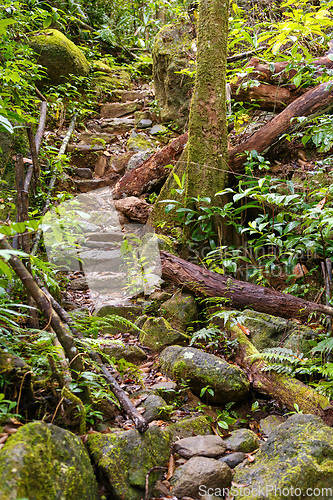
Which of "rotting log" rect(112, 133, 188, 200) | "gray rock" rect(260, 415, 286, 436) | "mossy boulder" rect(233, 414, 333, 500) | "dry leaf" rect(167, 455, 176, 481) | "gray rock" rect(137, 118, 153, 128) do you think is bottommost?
"gray rock" rect(260, 415, 286, 436)

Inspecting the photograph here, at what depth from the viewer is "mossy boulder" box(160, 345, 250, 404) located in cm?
273

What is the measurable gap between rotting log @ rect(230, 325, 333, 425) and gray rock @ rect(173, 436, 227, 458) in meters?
0.74

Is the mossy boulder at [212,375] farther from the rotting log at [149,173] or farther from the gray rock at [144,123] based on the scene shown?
the gray rock at [144,123]

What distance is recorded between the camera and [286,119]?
4590mm

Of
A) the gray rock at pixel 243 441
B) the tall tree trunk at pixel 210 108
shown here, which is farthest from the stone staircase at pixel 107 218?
the gray rock at pixel 243 441

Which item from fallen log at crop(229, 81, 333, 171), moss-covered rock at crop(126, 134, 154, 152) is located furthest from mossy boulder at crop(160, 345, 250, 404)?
moss-covered rock at crop(126, 134, 154, 152)

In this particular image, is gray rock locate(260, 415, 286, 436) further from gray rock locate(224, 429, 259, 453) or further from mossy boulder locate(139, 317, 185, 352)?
mossy boulder locate(139, 317, 185, 352)

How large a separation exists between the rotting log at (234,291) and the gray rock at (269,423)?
1.08 metres

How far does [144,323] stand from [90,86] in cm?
743

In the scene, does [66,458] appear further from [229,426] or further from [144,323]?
[144,323]

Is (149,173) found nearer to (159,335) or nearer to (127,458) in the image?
(159,335)

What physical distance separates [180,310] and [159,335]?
0.49m

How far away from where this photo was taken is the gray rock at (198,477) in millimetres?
1812

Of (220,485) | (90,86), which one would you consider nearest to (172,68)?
(90,86)
